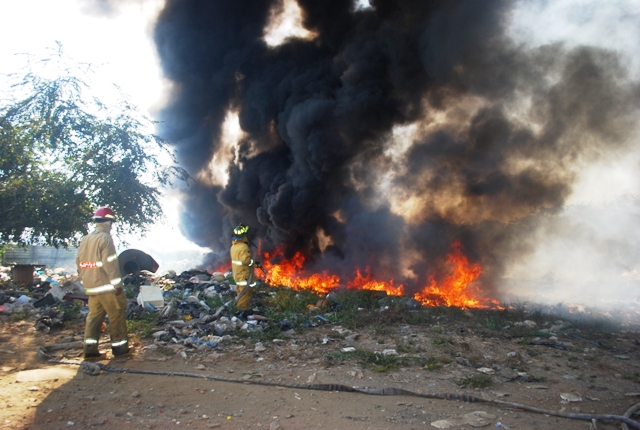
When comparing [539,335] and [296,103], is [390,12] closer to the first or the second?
[296,103]

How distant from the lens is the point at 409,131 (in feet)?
49.7

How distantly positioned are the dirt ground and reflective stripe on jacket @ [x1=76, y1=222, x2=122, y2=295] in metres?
0.99

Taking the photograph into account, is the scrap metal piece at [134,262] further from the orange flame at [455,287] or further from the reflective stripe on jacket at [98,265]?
the orange flame at [455,287]

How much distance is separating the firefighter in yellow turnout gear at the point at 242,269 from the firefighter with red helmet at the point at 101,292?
308 centimetres

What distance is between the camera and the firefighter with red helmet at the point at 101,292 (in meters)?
5.23

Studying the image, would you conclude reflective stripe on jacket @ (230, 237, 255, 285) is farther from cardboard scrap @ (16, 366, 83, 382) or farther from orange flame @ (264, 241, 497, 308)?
orange flame @ (264, 241, 497, 308)

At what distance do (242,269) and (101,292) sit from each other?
3.44m

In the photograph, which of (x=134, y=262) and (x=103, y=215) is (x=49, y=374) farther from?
(x=134, y=262)

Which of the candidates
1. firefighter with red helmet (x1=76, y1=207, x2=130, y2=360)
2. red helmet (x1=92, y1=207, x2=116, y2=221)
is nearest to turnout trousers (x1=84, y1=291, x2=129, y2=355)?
firefighter with red helmet (x1=76, y1=207, x2=130, y2=360)

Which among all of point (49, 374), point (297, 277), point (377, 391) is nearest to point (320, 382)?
point (377, 391)

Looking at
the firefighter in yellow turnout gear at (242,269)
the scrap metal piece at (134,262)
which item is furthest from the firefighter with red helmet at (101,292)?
the scrap metal piece at (134,262)

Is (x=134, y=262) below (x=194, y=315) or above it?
above

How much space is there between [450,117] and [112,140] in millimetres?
11269

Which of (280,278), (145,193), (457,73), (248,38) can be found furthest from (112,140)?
(457,73)
